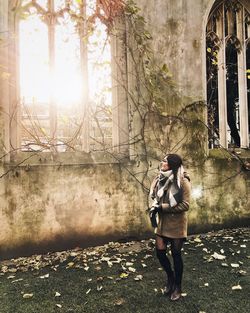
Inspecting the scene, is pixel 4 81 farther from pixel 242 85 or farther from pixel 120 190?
pixel 242 85

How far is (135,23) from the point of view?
18.6 feet

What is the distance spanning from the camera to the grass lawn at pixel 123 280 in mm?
3297

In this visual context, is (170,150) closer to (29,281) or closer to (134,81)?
(134,81)

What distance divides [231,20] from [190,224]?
464 centimetres

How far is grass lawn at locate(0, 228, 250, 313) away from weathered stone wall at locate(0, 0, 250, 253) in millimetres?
363

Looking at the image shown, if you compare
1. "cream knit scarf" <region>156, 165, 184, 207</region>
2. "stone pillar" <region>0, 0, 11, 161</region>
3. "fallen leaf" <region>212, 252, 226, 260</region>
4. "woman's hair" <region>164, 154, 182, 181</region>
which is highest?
"stone pillar" <region>0, 0, 11, 161</region>

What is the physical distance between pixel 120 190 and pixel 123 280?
1.84 meters

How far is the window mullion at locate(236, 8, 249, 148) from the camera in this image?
6637 millimetres

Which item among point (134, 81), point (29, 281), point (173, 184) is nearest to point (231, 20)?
point (134, 81)

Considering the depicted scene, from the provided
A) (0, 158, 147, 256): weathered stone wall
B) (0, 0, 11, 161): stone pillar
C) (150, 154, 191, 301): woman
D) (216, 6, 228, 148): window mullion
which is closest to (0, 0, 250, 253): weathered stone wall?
(0, 158, 147, 256): weathered stone wall

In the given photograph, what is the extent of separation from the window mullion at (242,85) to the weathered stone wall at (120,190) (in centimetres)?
81

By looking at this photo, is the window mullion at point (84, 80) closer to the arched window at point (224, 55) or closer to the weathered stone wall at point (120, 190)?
the weathered stone wall at point (120, 190)

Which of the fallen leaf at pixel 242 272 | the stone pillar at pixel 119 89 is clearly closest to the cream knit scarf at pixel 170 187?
the fallen leaf at pixel 242 272

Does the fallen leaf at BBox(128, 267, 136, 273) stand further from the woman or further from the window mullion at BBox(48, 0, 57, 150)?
the window mullion at BBox(48, 0, 57, 150)
